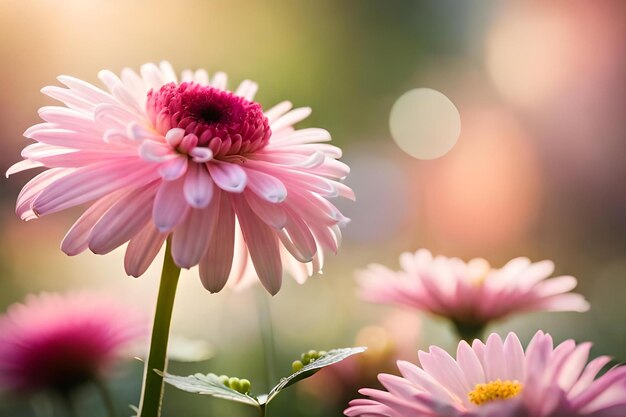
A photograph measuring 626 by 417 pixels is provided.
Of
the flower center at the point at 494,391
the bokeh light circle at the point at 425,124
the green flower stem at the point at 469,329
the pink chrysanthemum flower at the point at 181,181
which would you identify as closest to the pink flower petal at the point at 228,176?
the pink chrysanthemum flower at the point at 181,181

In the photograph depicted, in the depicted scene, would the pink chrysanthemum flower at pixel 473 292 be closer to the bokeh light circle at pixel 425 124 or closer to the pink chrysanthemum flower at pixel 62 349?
the pink chrysanthemum flower at pixel 62 349

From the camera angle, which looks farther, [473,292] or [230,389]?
[473,292]

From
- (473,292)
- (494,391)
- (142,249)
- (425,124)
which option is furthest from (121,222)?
(425,124)

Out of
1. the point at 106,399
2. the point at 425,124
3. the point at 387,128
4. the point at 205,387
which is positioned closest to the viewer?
the point at 205,387

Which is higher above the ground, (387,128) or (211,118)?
(387,128)

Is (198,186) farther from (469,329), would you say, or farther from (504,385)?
(469,329)

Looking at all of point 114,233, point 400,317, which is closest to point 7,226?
point 400,317

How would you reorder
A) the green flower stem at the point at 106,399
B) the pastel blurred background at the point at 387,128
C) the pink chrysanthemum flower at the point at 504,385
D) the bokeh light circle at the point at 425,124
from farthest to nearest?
the bokeh light circle at the point at 425,124 < the pastel blurred background at the point at 387,128 < the green flower stem at the point at 106,399 < the pink chrysanthemum flower at the point at 504,385

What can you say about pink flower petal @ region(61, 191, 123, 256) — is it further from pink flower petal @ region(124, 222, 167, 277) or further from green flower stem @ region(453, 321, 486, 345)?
green flower stem @ region(453, 321, 486, 345)
